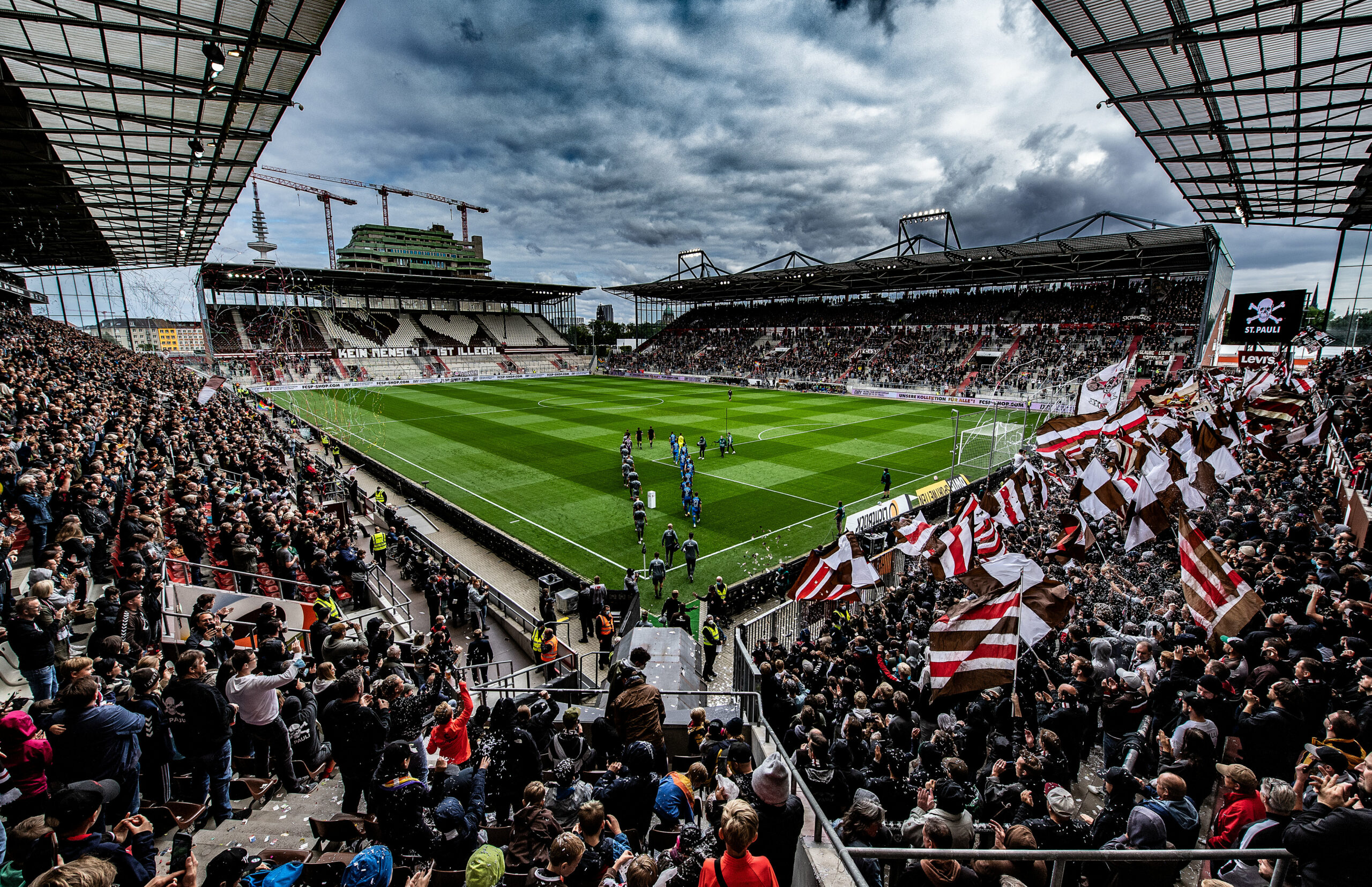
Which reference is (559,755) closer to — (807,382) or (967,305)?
(807,382)

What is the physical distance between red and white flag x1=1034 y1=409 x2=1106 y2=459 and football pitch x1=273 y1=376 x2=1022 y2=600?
7014 mm

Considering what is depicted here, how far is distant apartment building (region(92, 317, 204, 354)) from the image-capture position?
63.3 metres

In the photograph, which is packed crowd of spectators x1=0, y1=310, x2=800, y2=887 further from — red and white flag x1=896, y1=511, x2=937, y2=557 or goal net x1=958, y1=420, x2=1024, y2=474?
goal net x1=958, y1=420, x2=1024, y2=474

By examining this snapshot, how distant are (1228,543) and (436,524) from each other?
20.9m

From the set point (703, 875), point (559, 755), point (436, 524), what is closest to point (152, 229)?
point (436, 524)

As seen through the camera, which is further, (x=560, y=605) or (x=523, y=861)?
(x=560, y=605)

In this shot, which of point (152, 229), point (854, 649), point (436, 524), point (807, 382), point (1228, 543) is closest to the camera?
point (854, 649)

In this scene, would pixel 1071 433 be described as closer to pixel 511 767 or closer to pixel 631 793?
pixel 631 793

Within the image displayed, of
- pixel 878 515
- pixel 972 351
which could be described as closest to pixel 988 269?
pixel 972 351

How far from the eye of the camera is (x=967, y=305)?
66938 millimetres

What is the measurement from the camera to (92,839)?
143 inches

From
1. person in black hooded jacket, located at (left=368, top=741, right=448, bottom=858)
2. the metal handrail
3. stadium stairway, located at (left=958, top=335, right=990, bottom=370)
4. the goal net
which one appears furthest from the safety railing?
stadium stairway, located at (left=958, top=335, right=990, bottom=370)

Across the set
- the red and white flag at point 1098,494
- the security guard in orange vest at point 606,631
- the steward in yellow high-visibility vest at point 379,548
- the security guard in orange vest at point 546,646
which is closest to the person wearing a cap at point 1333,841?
the red and white flag at point 1098,494

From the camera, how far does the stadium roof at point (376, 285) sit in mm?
55125
